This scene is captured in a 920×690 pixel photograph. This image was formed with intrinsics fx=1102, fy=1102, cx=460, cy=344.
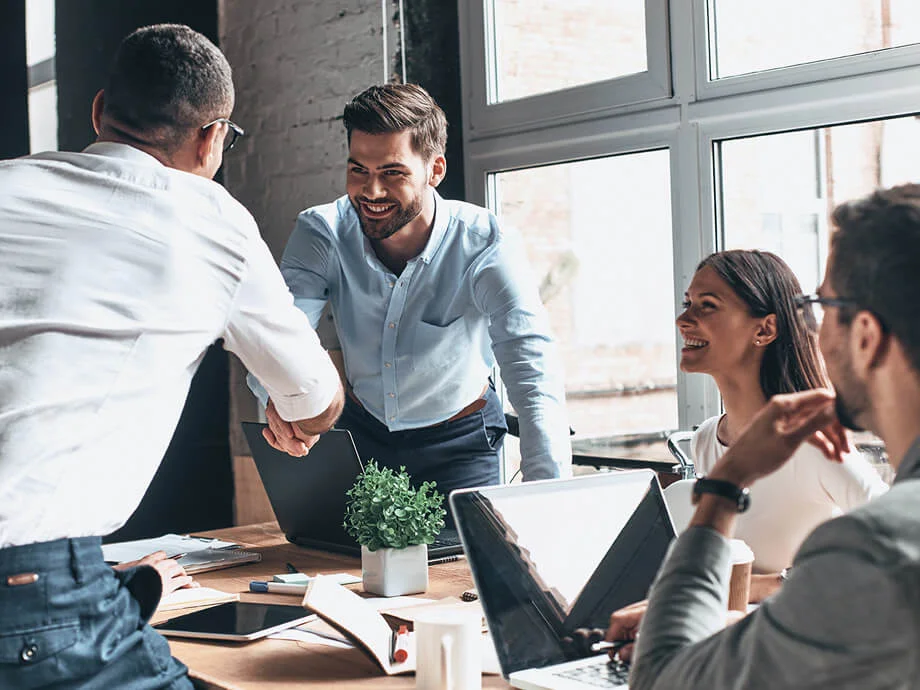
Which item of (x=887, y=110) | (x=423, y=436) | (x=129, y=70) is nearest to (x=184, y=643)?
(x=129, y=70)

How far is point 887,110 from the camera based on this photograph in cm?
272

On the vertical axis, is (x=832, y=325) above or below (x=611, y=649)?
above

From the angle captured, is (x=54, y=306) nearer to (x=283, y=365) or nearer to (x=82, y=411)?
(x=82, y=411)

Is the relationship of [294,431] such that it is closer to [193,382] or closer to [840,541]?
[840,541]

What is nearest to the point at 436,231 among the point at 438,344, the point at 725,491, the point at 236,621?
the point at 438,344

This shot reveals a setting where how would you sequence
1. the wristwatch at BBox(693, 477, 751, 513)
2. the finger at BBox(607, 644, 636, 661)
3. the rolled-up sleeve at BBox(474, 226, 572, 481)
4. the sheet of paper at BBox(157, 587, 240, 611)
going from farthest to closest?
the rolled-up sleeve at BBox(474, 226, 572, 481) → the sheet of paper at BBox(157, 587, 240, 611) → the finger at BBox(607, 644, 636, 661) → the wristwatch at BBox(693, 477, 751, 513)

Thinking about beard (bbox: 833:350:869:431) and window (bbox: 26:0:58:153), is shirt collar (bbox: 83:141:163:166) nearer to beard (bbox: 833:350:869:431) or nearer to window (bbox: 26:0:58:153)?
beard (bbox: 833:350:869:431)

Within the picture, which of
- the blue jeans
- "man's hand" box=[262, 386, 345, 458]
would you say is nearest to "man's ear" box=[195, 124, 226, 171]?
"man's hand" box=[262, 386, 345, 458]

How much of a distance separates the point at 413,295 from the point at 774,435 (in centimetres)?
165

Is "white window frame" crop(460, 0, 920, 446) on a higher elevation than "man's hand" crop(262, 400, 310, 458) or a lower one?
higher

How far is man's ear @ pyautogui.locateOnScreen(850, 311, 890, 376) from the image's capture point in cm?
106

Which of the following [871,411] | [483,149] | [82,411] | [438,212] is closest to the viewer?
[871,411]

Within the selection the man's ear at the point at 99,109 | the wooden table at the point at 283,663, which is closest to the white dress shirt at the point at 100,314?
the man's ear at the point at 99,109

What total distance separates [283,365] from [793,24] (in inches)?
76.7
